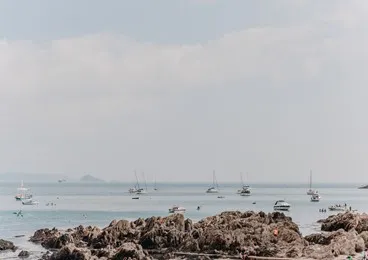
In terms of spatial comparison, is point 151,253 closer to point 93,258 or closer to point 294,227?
point 93,258

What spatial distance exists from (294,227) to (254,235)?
11917mm

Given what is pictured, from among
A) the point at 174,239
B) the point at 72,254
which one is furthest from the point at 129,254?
the point at 174,239

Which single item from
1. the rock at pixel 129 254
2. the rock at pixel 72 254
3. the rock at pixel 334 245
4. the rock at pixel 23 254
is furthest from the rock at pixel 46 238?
the rock at pixel 334 245

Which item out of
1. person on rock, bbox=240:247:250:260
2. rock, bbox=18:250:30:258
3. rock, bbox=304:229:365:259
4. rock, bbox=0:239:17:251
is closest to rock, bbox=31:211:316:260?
person on rock, bbox=240:247:250:260

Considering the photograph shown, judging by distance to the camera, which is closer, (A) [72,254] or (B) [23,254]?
(A) [72,254]

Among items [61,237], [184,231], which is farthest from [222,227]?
[61,237]

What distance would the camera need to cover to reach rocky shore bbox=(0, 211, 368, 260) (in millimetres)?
51031

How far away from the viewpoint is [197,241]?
56.2m

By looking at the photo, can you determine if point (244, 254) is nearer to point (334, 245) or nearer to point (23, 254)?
point (334, 245)

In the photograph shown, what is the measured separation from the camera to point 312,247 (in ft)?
172

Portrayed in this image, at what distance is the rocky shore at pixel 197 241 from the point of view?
51.0m

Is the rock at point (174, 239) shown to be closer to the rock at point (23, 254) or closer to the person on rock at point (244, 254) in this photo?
the person on rock at point (244, 254)

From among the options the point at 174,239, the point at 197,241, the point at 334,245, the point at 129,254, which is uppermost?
the point at 334,245

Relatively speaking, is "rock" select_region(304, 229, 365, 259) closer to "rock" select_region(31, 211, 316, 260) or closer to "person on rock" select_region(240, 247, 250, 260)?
"rock" select_region(31, 211, 316, 260)
